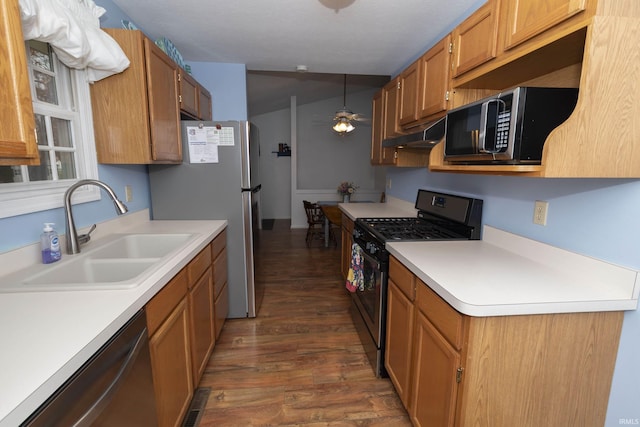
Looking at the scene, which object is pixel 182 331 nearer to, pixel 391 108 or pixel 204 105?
pixel 204 105

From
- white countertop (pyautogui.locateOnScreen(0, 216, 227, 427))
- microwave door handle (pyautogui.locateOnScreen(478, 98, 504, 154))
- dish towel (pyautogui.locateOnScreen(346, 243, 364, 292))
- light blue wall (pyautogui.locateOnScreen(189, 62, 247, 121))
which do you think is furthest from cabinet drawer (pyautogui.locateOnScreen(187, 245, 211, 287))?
light blue wall (pyautogui.locateOnScreen(189, 62, 247, 121))

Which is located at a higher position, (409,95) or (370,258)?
(409,95)

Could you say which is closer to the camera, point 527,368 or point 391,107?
point 527,368

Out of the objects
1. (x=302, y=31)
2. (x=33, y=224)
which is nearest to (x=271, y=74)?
(x=302, y=31)

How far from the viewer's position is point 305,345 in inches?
91.8

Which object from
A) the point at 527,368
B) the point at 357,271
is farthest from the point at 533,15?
the point at 357,271

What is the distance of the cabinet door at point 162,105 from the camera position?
1797mm

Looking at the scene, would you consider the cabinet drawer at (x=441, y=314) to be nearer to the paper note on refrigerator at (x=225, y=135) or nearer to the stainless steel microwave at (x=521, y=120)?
the stainless steel microwave at (x=521, y=120)

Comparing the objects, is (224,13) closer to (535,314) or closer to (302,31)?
(302,31)

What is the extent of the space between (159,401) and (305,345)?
1.24 metres

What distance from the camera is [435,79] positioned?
189 cm

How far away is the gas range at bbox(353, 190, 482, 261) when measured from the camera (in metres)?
1.92

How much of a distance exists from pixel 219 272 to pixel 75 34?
1.59 m

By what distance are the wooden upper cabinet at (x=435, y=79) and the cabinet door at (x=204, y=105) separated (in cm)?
186
